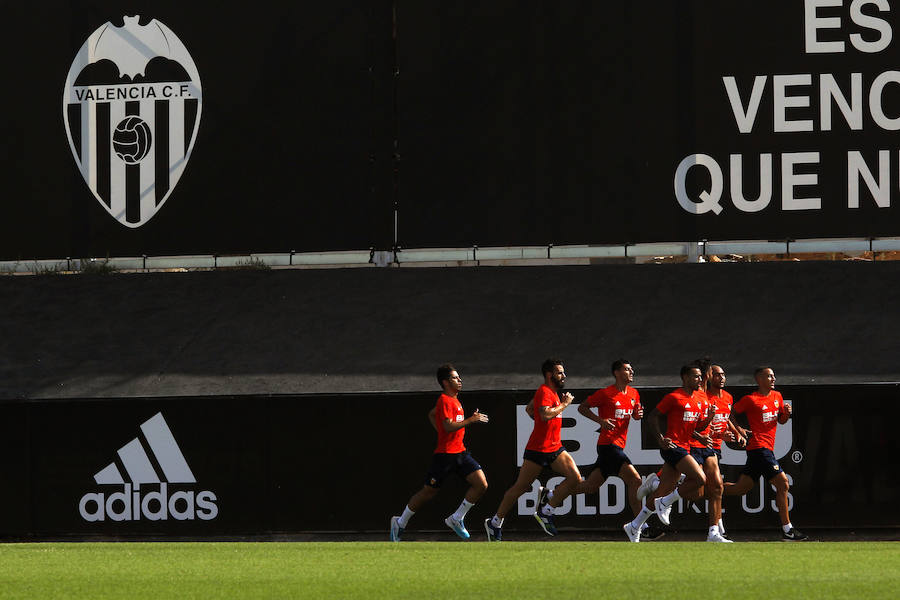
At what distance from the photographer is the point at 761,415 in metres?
14.9

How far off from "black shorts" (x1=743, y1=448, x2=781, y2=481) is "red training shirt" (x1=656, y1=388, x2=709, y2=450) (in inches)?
33.8

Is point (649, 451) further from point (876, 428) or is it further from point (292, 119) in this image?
point (292, 119)

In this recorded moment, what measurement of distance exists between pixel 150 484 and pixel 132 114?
670 centimetres

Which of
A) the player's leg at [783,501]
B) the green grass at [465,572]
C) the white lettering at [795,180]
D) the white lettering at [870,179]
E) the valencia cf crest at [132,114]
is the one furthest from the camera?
the valencia cf crest at [132,114]

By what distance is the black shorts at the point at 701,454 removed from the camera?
14.8m

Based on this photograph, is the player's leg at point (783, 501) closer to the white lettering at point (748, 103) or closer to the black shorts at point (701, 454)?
the black shorts at point (701, 454)

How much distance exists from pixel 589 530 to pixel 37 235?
32.9 ft

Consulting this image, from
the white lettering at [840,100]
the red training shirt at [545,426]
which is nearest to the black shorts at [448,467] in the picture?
the red training shirt at [545,426]

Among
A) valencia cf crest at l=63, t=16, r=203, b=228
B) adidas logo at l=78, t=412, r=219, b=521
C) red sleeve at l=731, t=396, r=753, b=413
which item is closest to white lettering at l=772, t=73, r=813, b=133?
red sleeve at l=731, t=396, r=753, b=413

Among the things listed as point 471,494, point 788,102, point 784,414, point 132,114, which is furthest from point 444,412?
point 132,114

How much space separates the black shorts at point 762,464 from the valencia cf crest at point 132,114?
10118mm

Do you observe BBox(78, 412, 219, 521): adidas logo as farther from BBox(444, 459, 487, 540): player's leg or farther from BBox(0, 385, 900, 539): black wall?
BBox(444, 459, 487, 540): player's leg

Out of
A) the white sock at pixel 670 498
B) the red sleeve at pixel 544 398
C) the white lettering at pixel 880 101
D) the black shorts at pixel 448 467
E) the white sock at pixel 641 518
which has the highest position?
the white lettering at pixel 880 101

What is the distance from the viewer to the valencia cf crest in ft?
68.8
